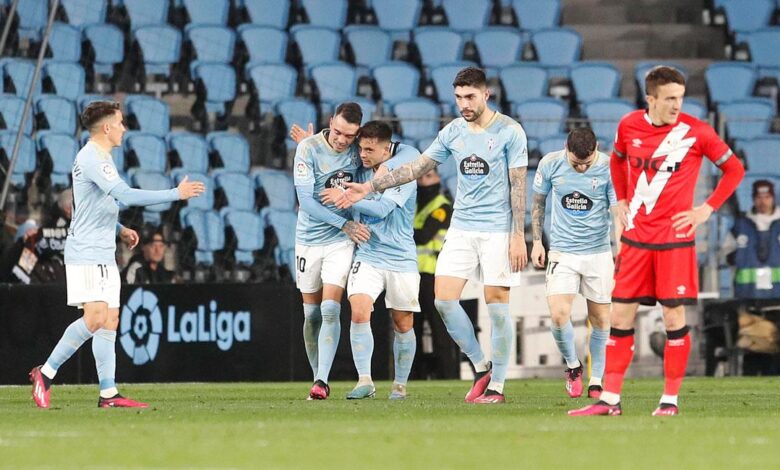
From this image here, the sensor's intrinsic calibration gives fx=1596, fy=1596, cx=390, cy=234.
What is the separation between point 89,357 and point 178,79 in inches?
258

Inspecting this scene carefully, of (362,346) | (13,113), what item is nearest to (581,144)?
(362,346)

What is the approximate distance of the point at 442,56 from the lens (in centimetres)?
2173

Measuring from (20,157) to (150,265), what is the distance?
3.55 m

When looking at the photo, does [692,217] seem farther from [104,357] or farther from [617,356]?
[104,357]

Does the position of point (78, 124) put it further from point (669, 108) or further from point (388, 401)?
point (669, 108)

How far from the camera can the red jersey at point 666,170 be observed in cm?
882

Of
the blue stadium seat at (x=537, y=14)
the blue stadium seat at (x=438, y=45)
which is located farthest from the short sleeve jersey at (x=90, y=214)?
the blue stadium seat at (x=537, y=14)

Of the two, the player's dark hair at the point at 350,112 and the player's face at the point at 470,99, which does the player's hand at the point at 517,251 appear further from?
the player's dark hair at the point at 350,112

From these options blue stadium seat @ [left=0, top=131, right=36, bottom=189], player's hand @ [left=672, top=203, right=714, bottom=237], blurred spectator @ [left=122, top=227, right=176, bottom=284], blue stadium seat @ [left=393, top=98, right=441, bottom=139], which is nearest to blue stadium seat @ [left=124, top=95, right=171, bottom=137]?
blue stadium seat @ [left=0, top=131, right=36, bottom=189]

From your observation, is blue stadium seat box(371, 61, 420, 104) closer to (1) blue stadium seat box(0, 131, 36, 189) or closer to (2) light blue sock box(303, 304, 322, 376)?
(1) blue stadium seat box(0, 131, 36, 189)

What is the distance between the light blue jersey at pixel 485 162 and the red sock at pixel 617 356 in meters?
2.14

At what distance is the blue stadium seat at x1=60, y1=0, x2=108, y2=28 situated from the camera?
2125 centimetres

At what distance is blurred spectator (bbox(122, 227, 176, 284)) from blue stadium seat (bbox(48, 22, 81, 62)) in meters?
5.15

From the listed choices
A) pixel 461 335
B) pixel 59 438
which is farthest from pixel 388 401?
pixel 59 438
